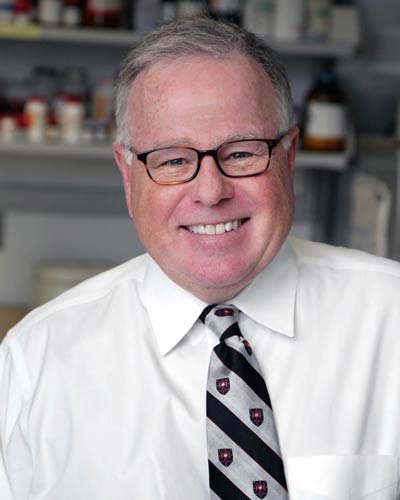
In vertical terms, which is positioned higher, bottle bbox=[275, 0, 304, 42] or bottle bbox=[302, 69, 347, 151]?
bottle bbox=[275, 0, 304, 42]

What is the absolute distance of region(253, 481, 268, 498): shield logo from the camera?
1.33 metres

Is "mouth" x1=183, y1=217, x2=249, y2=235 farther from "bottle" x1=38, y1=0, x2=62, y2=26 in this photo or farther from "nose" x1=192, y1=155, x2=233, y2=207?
"bottle" x1=38, y1=0, x2=62, y2=26

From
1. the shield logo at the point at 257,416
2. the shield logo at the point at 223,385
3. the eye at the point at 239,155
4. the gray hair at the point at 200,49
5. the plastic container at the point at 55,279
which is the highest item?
the gray hair at the point at 200,49

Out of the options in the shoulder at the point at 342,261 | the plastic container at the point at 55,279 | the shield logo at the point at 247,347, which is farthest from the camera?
the plastic container at the point at 55,279

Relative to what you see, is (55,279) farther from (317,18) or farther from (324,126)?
(317,18)

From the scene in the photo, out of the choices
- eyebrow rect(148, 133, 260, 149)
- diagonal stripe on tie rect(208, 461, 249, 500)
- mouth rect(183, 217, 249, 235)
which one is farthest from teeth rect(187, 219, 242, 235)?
diagonal stripe on tie rect(208, 461, 249, 500)

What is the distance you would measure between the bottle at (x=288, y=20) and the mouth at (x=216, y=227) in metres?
1.76

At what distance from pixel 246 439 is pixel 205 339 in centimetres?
17

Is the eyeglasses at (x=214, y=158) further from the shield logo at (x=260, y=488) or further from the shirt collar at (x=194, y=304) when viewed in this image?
the shield logo at (x=260, y=488)

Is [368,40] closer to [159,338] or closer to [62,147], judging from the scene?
[62,147]

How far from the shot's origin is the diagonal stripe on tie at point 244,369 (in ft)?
4.53

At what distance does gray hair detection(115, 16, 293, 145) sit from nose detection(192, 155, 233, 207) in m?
0.14

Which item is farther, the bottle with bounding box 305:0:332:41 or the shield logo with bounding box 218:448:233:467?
the bottle with bounding box 305:0:332:41

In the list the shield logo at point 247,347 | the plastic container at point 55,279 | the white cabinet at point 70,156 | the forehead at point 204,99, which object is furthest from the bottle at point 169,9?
the shield logo at point 247,347
